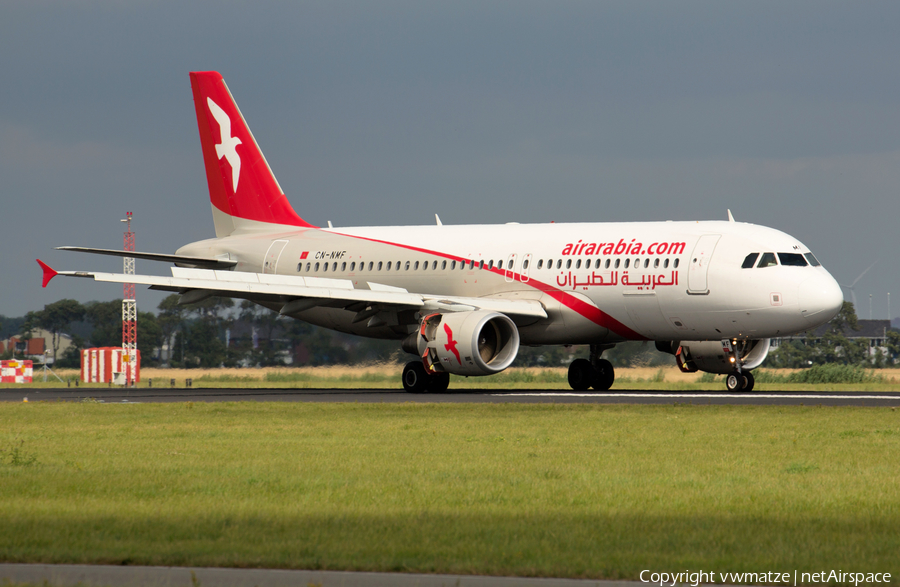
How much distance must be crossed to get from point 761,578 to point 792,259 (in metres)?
22.8

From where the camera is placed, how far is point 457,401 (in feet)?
88.3

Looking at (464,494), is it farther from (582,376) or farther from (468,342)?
(582,376)

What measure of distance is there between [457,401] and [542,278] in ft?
21.5

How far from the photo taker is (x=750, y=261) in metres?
29.4

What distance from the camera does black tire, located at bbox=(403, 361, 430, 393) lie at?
32.2m

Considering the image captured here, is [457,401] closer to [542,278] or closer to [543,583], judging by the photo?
[542,278]

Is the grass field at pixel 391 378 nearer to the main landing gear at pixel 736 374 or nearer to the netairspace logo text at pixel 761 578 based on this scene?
the main landing gear at pixel 736 374

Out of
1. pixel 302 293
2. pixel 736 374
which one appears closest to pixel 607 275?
pixel 736 374

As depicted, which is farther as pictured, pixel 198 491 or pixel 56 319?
pixel 56 319

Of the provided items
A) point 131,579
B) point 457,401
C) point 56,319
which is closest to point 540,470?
point 131,579

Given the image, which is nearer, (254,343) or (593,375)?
(593,375)

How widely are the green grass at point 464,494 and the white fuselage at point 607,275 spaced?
901 cm

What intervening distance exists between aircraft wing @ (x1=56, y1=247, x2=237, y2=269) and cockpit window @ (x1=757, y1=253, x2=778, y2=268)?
17.6m

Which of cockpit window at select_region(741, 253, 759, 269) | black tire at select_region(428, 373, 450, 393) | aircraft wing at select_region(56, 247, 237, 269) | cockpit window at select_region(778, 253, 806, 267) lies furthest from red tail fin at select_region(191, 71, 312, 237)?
cockpit window at select_region(778, 253, 806, 267)
